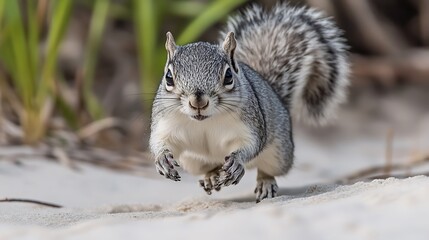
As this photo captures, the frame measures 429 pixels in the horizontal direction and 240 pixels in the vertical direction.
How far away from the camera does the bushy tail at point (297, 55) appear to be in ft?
13.3

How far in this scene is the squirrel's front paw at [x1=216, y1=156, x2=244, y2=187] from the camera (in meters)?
3.21

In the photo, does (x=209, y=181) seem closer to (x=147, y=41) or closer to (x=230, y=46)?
(x=230, y=46)

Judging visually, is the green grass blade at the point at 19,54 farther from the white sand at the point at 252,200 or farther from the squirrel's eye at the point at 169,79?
the squirrel's eye at the point at 169,79

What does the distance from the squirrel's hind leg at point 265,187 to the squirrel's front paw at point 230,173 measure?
0.38m

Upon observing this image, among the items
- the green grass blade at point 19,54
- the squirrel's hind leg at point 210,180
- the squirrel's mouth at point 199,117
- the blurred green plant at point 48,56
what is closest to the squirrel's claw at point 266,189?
the squirrel's hind leg at point 210,180

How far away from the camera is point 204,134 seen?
3305mm

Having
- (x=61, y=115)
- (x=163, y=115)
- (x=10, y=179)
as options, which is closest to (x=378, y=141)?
(x=61, y=115)

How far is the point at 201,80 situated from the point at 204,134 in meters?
0.27

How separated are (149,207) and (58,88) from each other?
83.9 inches

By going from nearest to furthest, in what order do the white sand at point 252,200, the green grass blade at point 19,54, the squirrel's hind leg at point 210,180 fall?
the white sand at point 252,200 < the squirrel's hind leg at point 210,180 < the green grass blade at point 19,54

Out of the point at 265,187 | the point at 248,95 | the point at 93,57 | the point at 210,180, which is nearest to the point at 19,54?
the point at 93,57

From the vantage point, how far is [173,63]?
10.6ft

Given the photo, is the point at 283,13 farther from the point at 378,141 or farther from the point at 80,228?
the point at 378,141

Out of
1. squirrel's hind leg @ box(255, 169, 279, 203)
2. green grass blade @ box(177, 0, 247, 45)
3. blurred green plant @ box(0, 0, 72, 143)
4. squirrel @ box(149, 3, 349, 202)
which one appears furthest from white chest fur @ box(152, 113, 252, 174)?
green grass blade @ box(177, 0, 247, 45)
